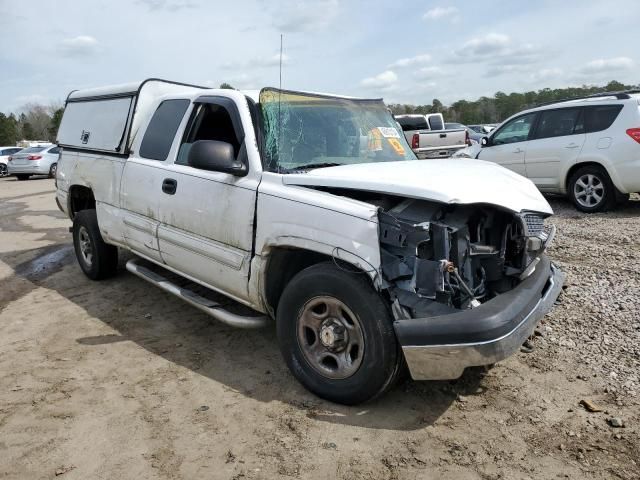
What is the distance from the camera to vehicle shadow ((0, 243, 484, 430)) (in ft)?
10.6

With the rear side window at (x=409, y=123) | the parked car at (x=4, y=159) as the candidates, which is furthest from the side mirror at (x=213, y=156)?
the parked car at (x=4, y=159)

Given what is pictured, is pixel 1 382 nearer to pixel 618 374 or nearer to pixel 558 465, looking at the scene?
pixel 558 465

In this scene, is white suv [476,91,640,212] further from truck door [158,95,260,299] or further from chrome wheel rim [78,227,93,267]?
Result: chrome wheel rim [78,227,93,267]

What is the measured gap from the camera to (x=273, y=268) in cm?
359

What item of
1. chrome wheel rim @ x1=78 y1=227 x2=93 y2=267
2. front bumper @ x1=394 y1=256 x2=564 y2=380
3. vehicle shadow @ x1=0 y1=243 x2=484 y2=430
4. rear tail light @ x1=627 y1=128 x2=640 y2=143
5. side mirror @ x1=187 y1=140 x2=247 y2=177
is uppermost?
rear tail light @ x1=627 y1=128 x2=640 y2=143

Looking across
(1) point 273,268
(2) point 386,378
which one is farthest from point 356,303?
(1) point 273,268

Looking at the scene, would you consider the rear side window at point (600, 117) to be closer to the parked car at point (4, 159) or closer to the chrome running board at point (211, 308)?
the chrome running board at point (211, 308)

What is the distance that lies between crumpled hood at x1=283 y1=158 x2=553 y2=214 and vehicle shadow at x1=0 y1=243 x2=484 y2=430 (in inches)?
49.2

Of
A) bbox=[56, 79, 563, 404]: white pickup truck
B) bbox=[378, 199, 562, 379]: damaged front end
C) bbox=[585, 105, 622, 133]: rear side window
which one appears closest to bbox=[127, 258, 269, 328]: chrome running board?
bbox=[56, 79, 563, 404]: white pickup truck

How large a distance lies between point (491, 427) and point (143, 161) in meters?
3.60

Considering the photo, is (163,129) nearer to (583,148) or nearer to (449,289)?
(449,289)

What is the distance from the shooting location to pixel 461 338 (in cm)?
268

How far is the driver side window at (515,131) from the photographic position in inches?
376

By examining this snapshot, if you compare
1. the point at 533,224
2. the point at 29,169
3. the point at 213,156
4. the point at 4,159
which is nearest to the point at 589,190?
the point at 533,224
